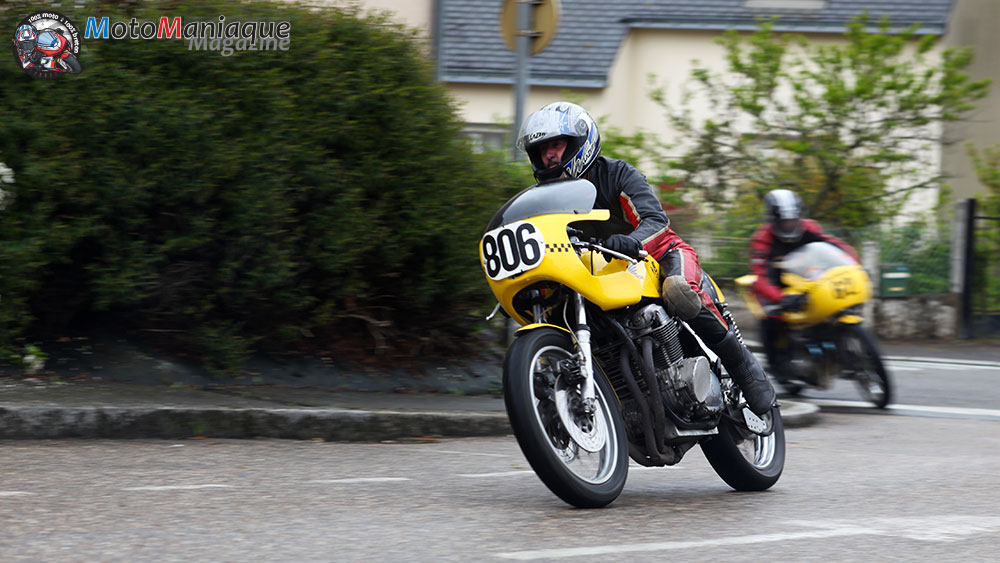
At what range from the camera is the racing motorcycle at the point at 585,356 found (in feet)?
16.5

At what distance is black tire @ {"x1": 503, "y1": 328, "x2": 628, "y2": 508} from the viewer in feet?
16.0

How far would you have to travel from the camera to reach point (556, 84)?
24984 mm

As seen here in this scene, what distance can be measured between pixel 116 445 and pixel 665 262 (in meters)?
3.19

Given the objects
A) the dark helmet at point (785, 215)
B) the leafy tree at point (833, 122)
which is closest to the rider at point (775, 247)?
the dark helmet at point (785, 215)

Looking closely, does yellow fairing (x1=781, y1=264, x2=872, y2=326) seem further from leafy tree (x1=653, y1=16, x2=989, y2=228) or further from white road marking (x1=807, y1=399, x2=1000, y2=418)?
leafy tree (x1=653, y1=16, x2=989, y2=228)

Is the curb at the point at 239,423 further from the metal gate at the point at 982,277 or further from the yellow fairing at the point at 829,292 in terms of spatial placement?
the metal gate at the point at 982,277

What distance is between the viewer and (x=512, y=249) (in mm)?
5195

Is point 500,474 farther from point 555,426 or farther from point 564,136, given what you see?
point 564,136

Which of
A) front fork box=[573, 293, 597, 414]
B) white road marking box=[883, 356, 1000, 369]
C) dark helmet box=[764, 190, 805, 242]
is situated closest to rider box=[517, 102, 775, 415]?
front fork box=[573, 293, 597, 414]

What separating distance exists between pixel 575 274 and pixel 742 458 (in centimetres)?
142

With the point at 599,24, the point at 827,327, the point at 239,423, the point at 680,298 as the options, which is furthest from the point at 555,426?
the point at 599,24

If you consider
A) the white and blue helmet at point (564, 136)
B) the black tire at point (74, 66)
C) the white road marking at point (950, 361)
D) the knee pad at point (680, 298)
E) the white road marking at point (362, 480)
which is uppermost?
the black tire at point (74, 66)

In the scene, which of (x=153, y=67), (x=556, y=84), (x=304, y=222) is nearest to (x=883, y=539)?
(x=304, y=222)

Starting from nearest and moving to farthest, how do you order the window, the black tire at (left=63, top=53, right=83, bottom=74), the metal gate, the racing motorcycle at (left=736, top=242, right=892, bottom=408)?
the black tire at (left=63, top=53, right=83, bottom=74) < the racing motorcycle at (left=736, top=242, right=892, bottom=408) < the metal gate < the window
